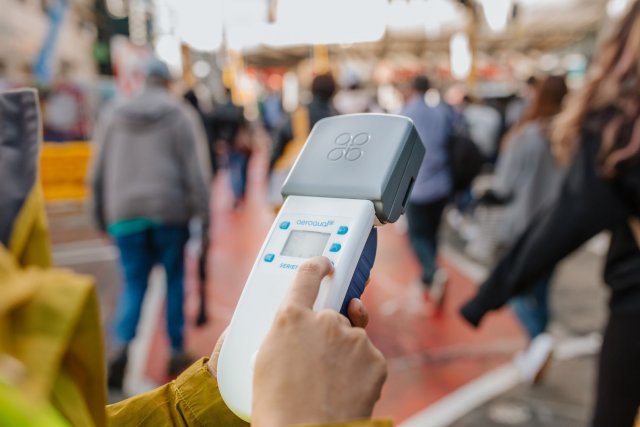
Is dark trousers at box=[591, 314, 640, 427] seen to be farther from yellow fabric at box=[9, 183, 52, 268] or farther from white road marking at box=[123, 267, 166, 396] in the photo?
white road marking at box=[123, 267, 166, 396]

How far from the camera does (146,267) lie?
3174 millimetres

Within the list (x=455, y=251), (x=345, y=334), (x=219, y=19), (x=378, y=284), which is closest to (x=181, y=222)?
(x=378, y=284)

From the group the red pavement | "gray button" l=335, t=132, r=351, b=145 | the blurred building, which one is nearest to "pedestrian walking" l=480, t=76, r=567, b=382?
the red pavement

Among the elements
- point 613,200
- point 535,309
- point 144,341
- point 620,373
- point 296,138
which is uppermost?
point 613,200

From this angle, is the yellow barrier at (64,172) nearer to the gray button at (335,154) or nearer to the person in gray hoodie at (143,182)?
the person in gray hoodie at (143,182)

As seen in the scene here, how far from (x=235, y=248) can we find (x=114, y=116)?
318cm

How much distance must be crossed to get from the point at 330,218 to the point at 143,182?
238cm

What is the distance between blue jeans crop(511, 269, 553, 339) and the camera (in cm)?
322

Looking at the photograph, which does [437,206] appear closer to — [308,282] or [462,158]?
[462,158]

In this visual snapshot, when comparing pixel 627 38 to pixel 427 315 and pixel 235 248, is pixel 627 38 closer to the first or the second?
pixel 427 315

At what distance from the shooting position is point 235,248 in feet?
20.0

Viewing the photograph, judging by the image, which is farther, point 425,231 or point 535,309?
point 425,231

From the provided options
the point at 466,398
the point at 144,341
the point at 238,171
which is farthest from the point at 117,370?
the point at 238,171

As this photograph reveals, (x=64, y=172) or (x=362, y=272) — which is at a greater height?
(x=362, y=272)
